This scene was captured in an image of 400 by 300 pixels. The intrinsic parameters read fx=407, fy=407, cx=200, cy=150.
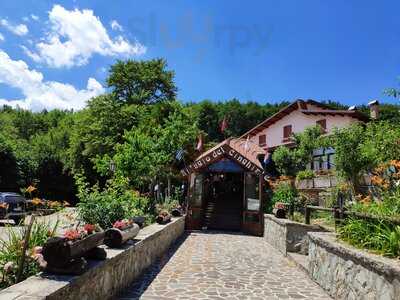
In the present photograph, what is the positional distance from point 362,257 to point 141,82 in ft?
113

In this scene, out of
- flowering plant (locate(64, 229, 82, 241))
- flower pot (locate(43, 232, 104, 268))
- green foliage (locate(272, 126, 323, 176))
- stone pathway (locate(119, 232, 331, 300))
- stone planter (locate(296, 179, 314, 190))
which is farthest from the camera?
green foliage (locate(272, 126, 323, 176))

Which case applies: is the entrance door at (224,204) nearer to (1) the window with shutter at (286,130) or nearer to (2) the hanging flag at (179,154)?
(2) the hanging flag at (179,154)

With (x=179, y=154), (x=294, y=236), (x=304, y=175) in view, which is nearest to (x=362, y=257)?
(x=294, y=236)

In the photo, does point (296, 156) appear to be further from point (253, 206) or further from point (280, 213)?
point (280, 213)

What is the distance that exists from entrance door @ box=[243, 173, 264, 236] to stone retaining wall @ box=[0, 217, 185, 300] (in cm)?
789

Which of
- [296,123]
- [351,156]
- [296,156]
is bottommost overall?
[351,156]

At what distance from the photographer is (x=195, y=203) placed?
18.2 metres

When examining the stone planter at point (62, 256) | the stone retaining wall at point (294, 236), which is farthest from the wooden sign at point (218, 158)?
the stone planter at point (62, 256)

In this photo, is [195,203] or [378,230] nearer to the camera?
[378,230]

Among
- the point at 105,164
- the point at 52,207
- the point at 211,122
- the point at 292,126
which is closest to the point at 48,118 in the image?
the point at 211,122

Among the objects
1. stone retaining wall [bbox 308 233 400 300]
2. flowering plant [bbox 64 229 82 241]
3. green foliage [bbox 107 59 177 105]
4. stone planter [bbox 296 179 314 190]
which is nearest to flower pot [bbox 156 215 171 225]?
stone retaining wall [bbox 308 233 400 300]

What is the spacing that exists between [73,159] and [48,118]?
32.6m

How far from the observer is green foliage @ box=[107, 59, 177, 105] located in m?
37.7

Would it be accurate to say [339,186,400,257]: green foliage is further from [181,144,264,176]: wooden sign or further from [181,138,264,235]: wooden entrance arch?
[181,144,264,176]: wooden sign
